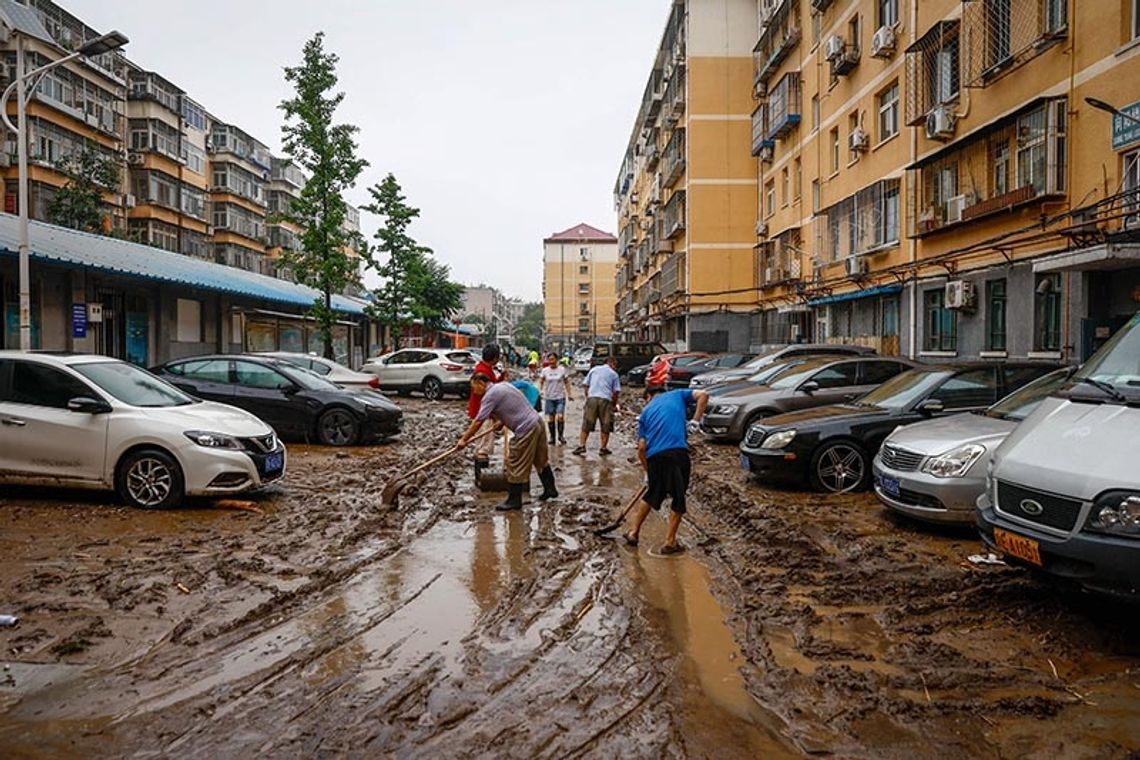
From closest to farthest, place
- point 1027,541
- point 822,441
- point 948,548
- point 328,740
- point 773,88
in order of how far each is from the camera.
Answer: point 328,740 → point 1027,541 → point 948,548 → point 822,441 → point 773,88

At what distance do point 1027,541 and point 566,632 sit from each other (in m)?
2.79

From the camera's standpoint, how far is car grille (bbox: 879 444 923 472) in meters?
7.72

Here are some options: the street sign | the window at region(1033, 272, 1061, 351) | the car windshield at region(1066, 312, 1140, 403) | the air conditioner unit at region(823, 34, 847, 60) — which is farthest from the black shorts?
the air conditioner unit at region(823, 34, 847, 60)

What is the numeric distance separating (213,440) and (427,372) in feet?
58.1

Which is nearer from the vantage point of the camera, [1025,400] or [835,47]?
[1025,400]

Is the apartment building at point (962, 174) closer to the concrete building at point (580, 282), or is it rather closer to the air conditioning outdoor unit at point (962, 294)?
the air conditioning outdoor unit at point (962, 294)

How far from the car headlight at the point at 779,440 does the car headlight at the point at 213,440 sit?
19.4 ft

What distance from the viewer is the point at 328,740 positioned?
3656 millimetres

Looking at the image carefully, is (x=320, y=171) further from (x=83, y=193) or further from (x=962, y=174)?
(x=962, y=174)

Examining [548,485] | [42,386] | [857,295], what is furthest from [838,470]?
[857,295]

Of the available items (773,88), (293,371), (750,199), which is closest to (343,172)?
(293,371)

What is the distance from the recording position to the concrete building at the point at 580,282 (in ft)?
356

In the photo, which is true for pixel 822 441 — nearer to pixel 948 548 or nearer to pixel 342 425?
pixel 948 548

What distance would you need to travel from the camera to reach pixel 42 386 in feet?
29.0
